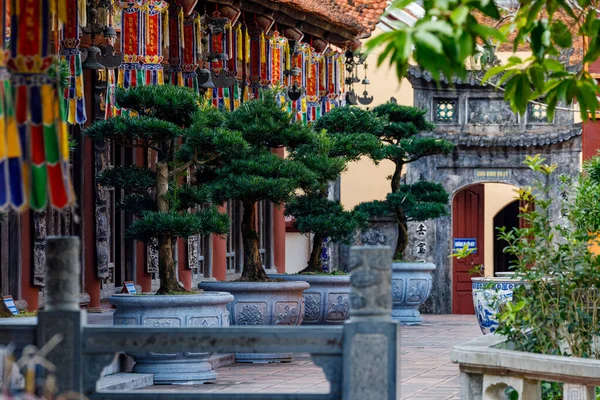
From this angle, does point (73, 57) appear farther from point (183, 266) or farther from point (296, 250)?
point (296, 250)

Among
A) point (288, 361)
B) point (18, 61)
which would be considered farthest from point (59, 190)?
point (288, 361)

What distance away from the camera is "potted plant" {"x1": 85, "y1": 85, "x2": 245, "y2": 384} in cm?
1007

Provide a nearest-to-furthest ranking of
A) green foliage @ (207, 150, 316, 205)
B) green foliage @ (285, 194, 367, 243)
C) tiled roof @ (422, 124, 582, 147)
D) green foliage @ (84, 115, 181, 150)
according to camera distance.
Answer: green foliage @ (84, 115, 181, 150)
green foliage @ (207, 150, 316, 205)
green foliage @ (285, 194, 367, 243)
tiled roof @ (422, 124, 582, 147)

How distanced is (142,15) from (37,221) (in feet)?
6.75

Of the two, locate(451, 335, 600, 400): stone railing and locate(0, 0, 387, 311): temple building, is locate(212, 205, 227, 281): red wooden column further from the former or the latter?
locate(451, 335, 600, 400): stone railing

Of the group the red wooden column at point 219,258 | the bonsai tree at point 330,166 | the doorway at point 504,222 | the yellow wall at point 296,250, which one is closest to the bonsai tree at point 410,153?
the bonsai tree at point 330,166

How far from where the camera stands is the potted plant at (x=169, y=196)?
10070mm

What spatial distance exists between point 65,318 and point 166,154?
5.45 meters

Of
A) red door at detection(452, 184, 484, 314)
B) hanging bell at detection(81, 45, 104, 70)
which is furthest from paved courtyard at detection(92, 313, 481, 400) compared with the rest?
red door at detection(452, 184, 484, 314)

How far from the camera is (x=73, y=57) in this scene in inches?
428

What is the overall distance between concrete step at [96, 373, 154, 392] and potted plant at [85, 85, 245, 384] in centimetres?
16

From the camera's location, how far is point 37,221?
11.4 metres

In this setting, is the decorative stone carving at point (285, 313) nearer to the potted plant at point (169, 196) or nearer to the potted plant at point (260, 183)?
the potted plant at point (260, 183)

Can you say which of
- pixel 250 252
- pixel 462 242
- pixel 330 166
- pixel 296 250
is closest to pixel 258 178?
pixel 250 252
